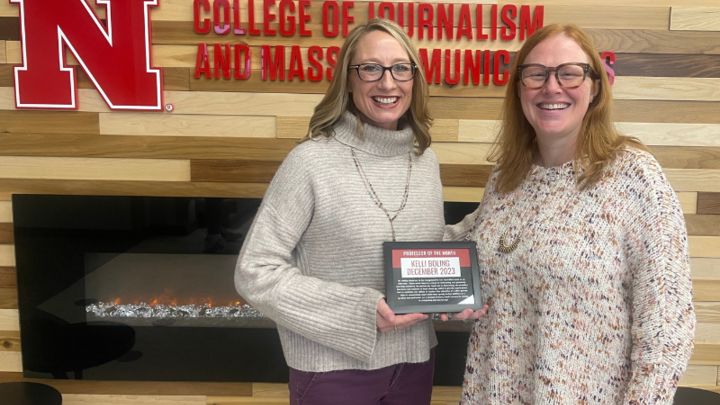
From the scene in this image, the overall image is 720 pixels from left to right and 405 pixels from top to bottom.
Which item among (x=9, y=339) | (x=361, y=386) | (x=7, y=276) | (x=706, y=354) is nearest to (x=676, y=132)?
(x=706, y=354)

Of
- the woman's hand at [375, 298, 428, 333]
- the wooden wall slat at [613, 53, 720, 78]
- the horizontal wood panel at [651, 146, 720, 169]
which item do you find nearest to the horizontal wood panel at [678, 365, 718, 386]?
the horizontal wood panel at [651, 146, 720, 169]

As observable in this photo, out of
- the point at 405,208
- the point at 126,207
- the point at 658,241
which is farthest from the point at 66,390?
the point at 658,241

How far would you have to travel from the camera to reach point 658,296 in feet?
3.64

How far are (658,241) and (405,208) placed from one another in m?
0.64

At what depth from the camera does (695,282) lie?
8.00ft

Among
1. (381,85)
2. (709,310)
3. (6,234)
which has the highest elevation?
(381,85)

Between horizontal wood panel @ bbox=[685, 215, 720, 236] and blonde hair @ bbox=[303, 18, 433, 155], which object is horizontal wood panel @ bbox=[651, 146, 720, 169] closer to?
horizontal wood panel @ bbox=[685, 215, 720, 236]

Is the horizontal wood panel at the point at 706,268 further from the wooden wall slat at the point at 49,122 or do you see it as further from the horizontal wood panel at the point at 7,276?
the horizontal wood panel at the point at 7,276

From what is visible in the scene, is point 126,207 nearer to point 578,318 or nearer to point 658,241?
point 578,318

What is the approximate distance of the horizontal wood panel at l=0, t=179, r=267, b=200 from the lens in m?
2.41

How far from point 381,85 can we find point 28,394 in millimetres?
2058

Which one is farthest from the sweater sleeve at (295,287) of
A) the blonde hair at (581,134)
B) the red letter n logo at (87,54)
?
the red letter n logo at (87,54)

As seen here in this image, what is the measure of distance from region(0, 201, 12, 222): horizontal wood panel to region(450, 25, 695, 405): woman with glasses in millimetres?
2237

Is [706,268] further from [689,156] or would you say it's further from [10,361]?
[10,361]
